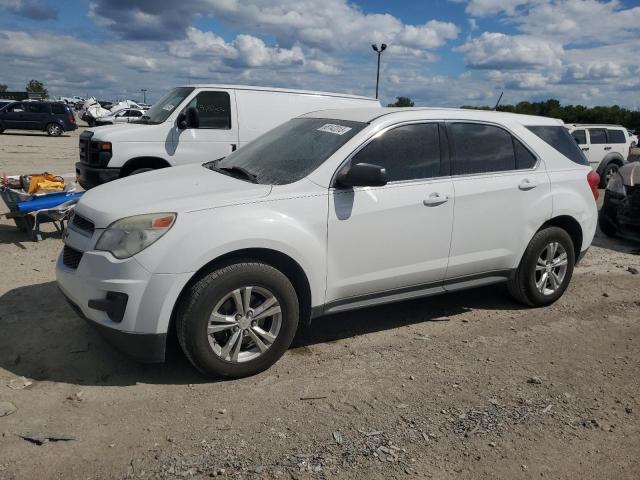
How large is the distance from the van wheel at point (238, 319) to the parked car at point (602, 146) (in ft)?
45.3

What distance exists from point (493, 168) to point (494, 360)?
1616mm

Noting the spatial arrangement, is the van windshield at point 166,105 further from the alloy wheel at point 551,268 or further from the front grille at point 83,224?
the alloy wheel at point 551,268

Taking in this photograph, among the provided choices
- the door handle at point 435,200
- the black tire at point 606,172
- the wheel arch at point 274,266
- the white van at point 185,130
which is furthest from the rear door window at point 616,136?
the wheel arch at point 274,266

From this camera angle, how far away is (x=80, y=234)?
3541 millimetres

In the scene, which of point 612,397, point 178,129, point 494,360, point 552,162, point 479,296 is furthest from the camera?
point 178,129

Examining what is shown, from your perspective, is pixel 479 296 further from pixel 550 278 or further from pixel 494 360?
pixel 494 360

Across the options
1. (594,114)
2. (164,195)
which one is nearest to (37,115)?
(164,195)

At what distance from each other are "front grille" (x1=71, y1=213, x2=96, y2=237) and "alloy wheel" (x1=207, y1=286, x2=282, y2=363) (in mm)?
974

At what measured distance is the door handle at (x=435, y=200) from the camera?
13.5ft

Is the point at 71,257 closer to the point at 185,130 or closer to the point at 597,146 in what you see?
the point at 185,130

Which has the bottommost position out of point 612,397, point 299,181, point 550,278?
point 612,397

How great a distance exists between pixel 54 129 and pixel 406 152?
94.6 feet

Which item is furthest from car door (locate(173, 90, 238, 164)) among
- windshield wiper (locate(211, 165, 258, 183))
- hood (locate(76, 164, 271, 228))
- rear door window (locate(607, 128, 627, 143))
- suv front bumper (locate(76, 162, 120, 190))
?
rear door window (locate(607, 128, 627, 143))

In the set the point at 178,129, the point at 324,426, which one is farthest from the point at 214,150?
the point at 324,426
